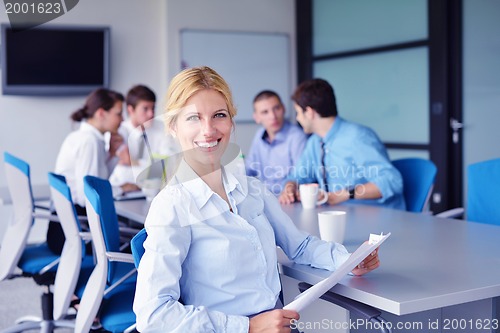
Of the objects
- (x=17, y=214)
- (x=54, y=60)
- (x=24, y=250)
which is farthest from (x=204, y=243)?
(x=54, y=60)

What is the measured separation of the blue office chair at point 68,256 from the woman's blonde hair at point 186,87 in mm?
1312

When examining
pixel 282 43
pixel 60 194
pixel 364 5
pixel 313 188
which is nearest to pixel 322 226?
pixel 313 188

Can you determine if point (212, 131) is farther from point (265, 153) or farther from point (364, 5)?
point (364, 5)

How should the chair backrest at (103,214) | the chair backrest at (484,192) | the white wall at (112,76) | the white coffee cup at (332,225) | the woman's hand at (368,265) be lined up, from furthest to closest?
the white wall at (112,76) < the chair backrest at (484,192) < the chair backrest at (103,214) < the white coffee cup at (332,225) < the woman's hand at (368,265)

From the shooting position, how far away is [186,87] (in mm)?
1681

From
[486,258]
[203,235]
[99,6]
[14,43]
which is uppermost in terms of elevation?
[99,6]

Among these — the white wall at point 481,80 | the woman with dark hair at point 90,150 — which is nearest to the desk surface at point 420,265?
the woman with dark hair at point 90,150

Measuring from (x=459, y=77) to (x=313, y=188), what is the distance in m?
2.84

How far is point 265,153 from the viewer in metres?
4.78

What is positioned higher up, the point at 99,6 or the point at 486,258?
the point at 99,6

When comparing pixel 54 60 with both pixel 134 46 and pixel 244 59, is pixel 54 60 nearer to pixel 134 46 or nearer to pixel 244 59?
pixel 134 46

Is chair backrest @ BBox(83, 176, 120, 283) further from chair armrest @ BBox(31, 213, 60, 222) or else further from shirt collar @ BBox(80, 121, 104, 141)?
shirt collar @ BBox(80, 121, 104, 141)

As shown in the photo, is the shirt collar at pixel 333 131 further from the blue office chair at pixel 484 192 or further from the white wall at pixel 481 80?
the white wall at pixel 481 80

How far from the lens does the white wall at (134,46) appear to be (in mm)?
6246
